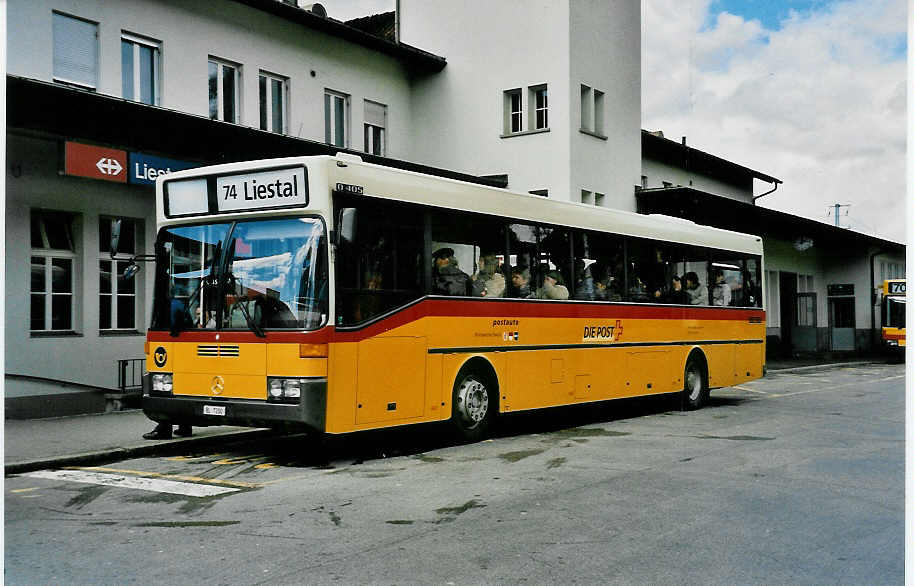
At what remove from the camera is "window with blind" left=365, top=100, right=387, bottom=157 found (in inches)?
1044

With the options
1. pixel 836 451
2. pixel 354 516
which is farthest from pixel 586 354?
pixel 354 516

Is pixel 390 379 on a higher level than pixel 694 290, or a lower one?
lower

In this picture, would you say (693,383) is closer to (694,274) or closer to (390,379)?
(694,274)

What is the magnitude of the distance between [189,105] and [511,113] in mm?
11103

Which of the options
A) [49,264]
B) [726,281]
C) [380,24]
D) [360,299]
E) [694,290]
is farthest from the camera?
[380,24]

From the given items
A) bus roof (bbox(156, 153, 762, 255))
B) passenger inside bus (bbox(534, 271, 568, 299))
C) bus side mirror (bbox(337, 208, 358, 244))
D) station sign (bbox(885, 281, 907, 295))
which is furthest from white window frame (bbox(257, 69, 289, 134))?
station sign (bbox(885, 281, 907, 295))

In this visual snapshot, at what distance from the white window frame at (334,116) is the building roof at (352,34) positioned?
1.47 meters

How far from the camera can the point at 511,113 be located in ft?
92.5

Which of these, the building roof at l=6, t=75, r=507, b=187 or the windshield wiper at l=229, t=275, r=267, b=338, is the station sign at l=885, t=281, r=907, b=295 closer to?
the building roof at l=6, t=75, r=507, b=187

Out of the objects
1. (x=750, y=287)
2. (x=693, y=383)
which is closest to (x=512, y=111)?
(x=750, y=287)

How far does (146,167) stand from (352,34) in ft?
34.3

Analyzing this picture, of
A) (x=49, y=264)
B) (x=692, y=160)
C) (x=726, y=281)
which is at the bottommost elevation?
(x=726, y=281)

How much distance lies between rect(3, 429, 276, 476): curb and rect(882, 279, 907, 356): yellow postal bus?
1273 inches

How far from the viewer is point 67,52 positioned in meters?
16.9
